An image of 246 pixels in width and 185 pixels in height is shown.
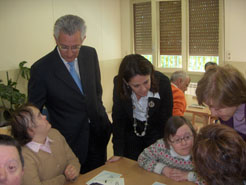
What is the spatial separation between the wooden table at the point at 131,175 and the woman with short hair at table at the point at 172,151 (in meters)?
0.05

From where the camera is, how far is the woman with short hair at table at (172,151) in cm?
203

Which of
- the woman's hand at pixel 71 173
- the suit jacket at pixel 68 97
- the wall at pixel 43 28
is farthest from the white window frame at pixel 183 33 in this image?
the woman's hand at pixel 71 173

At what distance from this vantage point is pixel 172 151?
2.09 metres

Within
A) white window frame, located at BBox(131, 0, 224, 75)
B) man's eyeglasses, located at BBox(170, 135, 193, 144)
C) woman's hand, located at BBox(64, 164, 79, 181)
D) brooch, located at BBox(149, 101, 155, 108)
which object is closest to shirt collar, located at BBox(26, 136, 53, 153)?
woman's hand, located at BBox(64, 164, 79, 181)

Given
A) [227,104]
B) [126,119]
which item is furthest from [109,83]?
[227,104]

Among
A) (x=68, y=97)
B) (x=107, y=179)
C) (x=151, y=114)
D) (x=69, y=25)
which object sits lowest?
(x=107, y=179)

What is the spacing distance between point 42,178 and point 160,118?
0.99 meters

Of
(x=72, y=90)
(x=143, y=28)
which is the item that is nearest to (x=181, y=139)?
(x=72, y=90)

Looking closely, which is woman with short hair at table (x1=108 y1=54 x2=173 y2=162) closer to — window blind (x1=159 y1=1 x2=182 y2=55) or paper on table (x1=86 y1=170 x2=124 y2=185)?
paper on table (x1=86 y1=170 x2=124 y2=185)

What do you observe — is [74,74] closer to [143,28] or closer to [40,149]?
[40,149]

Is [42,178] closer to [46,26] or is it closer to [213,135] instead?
[213,135]

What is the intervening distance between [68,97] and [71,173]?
567 millimetres

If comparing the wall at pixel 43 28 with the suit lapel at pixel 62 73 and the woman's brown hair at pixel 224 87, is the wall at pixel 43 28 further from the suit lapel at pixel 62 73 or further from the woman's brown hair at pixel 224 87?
the woman's brown hair at pixel 224 87

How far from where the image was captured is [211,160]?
1.09 meters
